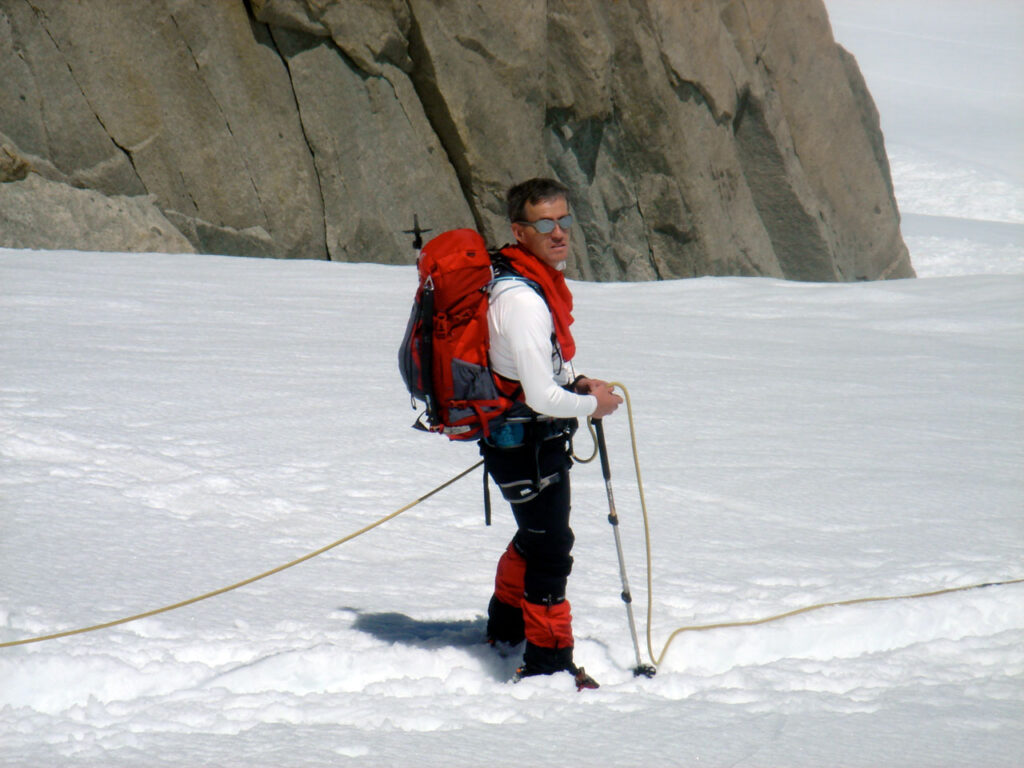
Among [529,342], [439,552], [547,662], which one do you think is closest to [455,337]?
[529,342]

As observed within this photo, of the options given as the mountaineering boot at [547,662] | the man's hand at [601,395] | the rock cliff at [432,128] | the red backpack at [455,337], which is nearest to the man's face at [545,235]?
the red backpack at [455,337]

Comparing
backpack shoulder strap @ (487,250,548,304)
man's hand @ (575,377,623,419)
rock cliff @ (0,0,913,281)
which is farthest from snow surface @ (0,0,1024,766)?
rock cliff @ (0,0,913,281)

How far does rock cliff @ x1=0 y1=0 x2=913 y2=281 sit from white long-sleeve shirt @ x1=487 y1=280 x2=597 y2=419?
33.1ft

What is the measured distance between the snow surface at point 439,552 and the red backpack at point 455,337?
920mm

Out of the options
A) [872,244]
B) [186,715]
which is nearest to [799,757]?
[186,715]

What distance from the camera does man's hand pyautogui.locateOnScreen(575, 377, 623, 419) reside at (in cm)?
319

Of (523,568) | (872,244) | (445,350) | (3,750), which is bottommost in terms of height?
(3,750)

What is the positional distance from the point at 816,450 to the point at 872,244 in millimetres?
21167

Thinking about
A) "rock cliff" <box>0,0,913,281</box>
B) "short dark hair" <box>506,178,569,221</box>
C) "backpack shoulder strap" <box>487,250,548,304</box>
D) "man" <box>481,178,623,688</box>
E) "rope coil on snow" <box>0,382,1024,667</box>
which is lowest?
"rope coil on snow" <box>0,382,1024,667</box>

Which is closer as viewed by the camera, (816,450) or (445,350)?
(445,350)

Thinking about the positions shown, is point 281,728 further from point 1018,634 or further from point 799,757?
point 1018,634

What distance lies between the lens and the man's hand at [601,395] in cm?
319

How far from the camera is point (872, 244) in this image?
25.5 meters

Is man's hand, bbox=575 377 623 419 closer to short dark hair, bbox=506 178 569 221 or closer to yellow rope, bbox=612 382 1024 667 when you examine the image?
yellow rope, bbox=612 382 1024 667
